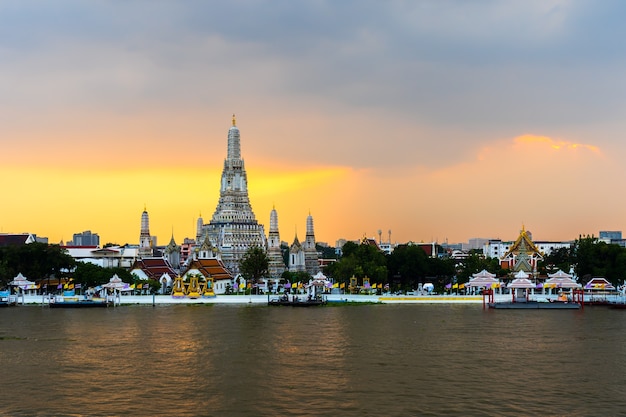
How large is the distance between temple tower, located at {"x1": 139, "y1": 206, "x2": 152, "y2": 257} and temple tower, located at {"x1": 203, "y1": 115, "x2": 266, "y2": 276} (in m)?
9.42

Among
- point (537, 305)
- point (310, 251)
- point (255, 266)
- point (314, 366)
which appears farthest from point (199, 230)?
point (314, 366)

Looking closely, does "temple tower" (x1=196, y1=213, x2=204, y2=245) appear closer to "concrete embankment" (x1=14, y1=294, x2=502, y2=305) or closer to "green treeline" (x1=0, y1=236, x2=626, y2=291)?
"green treeline" (x1=0, y1=236, x2=626, y2=291)

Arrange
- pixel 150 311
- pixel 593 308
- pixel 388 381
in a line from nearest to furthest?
1. pixel 388 381
2. pixel 150 311
3. pixel 593 308

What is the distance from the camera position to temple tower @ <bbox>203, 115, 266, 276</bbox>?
4815 inches

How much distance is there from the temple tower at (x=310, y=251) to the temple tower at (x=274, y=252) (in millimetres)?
10552

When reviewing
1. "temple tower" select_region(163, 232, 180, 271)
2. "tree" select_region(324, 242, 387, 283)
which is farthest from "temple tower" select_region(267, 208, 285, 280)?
"tree" select_region(324, 242, 387, 283)

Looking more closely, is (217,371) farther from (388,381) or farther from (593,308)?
(593,308)

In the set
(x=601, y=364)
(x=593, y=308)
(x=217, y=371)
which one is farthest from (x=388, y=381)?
(x=593, y=308)

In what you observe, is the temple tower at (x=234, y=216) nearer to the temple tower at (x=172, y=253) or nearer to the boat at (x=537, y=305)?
the temple tower at (x=172, y=253)

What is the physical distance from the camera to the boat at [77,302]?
76.8m

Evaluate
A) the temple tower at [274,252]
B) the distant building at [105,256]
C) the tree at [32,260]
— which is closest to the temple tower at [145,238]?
the distant building at [105,256]

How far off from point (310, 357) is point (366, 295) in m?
42.8

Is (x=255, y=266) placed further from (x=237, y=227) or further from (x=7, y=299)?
(x=237, y=227)

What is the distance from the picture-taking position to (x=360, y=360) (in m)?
39.7
